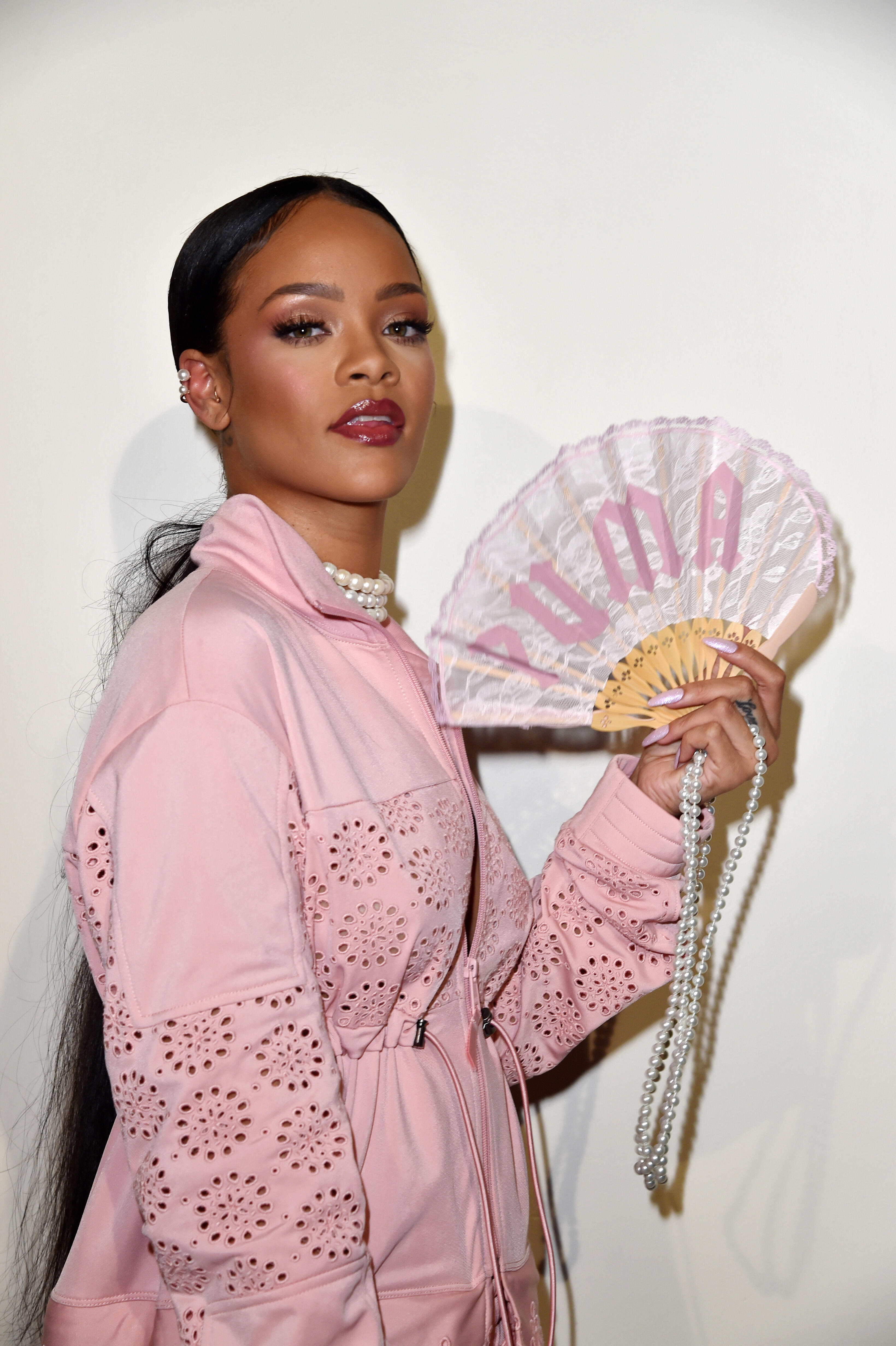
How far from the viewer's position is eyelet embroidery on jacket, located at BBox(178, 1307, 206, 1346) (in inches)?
36.6

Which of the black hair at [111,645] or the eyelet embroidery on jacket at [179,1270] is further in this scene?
the black hair at [111,645]

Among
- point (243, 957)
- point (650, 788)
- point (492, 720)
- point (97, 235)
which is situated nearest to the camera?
point (243, 957)

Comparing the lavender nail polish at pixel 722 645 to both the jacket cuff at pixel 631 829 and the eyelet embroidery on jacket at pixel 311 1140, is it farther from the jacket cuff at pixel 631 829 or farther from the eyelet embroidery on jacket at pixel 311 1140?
the eyelet embroidery on jacket at pixel 311 1140

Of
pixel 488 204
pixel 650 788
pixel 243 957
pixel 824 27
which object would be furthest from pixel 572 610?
pixel 824 27

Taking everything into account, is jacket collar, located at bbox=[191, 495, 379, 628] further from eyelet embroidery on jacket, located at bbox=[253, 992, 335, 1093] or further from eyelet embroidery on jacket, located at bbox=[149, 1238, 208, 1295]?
eyelet embroidery on jacket, located at bbox=[149, 1238, 208, 1295]

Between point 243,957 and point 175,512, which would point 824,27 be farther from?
point 243,957

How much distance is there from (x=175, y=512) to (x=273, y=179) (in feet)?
1.71

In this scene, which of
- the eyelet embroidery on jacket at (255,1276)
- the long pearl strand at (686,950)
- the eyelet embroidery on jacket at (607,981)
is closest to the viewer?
the eyelet embroidery on jacket at (255,1276)

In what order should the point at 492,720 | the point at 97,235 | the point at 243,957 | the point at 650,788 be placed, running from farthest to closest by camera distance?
the point at 97,235, the point at 650,788, the point at 492,720, the point at 243,957

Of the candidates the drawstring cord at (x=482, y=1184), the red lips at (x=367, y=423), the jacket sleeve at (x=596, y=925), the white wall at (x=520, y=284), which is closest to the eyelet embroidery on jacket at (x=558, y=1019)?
the jacket sleeve at (x=596, y=925)

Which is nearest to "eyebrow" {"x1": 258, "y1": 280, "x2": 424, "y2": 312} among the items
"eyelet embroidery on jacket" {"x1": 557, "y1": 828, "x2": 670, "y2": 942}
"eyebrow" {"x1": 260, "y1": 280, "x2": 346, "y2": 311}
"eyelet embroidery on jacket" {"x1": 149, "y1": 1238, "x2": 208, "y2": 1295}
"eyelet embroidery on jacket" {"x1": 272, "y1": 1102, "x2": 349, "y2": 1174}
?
"eyebrow" {"x1": 260, "y1": 280, "x2": 346, "y2": 311}

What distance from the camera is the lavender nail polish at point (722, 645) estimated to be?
123cm

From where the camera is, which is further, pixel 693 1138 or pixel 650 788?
pixel 693 1138

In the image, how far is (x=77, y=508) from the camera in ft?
5.59
